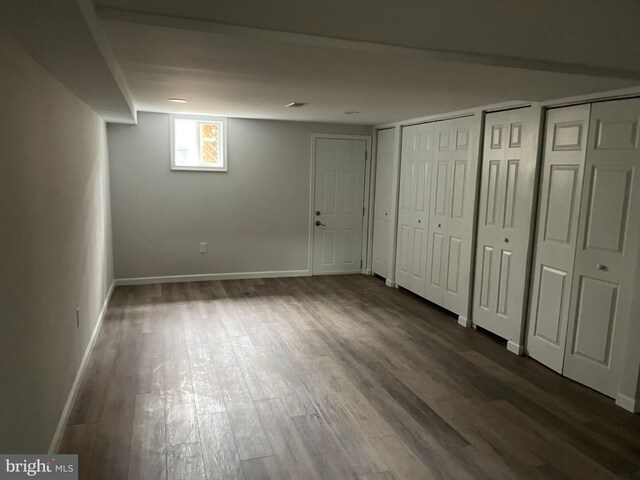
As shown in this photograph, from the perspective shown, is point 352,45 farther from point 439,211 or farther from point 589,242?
point 439,211

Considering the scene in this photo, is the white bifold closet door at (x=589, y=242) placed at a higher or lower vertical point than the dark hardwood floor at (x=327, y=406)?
higher

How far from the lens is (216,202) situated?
6.12 meters

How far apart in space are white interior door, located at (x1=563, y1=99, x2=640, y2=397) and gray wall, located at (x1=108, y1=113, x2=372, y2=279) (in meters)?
3.71

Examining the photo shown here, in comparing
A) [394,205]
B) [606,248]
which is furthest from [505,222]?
[394,205]

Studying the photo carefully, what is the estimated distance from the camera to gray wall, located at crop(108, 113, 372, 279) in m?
5.72

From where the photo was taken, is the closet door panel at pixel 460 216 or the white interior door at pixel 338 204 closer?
the closet door panel at pixel 460 216

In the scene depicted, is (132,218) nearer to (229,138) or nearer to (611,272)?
(229,138)

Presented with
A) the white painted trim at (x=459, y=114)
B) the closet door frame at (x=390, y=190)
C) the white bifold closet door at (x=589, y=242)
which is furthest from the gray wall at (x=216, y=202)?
the white bifold closet door at (x=589, y=242)

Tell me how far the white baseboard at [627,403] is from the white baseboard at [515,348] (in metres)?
→ 0.88

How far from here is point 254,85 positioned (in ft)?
11.4

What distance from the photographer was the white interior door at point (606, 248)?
122 inches

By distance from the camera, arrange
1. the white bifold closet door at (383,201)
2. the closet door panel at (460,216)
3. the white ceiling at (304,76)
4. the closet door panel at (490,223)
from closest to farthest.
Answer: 1. the white ceiling at (304,76)
2. the closet door panel at (490,223)
3. the closet door panel at (460,216)
4. the white bifold closet door at (383,201)

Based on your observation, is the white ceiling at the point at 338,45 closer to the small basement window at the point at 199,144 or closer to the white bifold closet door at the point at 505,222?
the white bifold closet door at the point at 505,222

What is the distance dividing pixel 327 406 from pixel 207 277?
3609 mm
